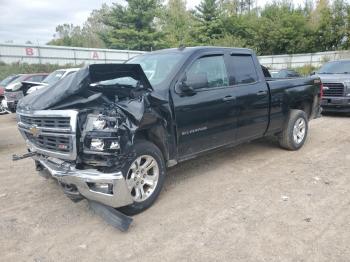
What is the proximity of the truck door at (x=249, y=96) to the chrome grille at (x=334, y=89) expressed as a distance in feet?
18.0

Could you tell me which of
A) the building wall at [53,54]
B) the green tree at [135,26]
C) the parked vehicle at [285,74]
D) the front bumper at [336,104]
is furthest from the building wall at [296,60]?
the front bumper at [336,104]

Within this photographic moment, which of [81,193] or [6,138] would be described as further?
[6,138]

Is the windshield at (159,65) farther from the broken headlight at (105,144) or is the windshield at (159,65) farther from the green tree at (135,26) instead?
the green tree at (135,26)

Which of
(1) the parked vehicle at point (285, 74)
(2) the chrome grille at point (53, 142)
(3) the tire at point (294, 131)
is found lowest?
(3) the tire at point (294, 131)

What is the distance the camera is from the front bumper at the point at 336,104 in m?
10.0

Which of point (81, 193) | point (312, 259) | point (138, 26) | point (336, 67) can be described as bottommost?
point (312, 259)

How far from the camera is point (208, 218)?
3814mm

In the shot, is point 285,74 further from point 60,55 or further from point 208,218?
point 60,55

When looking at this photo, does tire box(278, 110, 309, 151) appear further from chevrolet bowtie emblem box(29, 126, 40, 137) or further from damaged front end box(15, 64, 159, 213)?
chevrolet bowtie emblem box(29, 126, 40, 137)

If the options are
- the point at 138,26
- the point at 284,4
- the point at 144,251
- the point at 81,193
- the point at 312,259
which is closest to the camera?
the point at 312,259

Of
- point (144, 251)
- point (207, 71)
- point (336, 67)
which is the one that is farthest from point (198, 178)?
point (336, 67)

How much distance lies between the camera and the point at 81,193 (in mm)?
3584

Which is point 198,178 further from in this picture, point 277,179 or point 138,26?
point 138,26

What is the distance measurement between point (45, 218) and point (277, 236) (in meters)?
2.61
